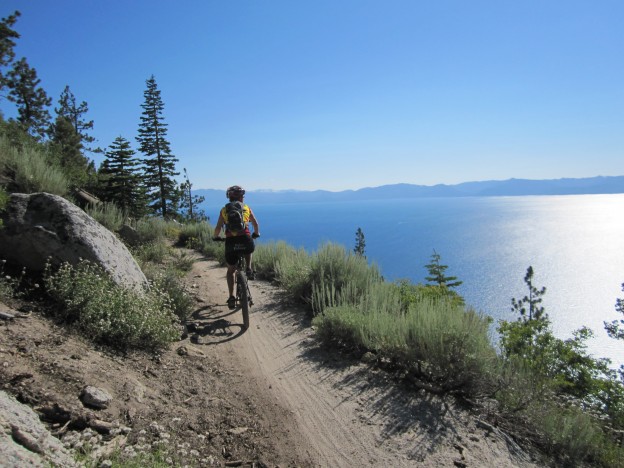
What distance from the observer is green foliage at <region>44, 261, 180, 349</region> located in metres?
4.18

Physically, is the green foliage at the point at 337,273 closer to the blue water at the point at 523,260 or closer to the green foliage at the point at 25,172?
the blue water at the point at 523,260

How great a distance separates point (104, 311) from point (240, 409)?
208 cm

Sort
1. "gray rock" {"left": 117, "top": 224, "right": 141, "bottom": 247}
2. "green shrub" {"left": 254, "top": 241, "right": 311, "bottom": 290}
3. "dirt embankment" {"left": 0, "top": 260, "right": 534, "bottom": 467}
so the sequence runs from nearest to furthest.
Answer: "dirt embankment" {"left": 0, "top": 260, "right": 534, "bottom": 467}
"green shrub" {"left": 254, "top": 241, "right": 311, "bottom": 290}
"gray rock" {"left": 117, "top": 224, "right": 141, "bottom": 247}

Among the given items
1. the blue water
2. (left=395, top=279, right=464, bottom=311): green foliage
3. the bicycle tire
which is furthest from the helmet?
(left=395, top=279, right=464, bottom=311): green foliage

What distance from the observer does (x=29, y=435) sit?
6.25 feet

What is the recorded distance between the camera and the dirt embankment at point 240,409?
2783 mm

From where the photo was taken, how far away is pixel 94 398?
2906mm

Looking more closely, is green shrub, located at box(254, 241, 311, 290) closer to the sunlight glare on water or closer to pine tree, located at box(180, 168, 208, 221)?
the sunlight glare on water

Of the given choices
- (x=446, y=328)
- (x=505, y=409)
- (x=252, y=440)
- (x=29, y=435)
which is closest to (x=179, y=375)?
(x=252, y=440)

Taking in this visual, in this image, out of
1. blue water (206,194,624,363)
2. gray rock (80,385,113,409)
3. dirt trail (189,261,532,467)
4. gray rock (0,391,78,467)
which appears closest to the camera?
gray rock (0,391,78,467)

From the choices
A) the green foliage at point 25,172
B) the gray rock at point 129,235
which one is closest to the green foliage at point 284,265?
the gray rock at point 129,235

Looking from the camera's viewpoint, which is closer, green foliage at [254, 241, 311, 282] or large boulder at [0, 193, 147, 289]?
large boulder at [0, 193, 147, 289]

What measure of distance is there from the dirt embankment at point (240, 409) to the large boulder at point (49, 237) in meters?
1.34

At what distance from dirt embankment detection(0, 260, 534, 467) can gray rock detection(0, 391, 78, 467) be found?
0.28 meters
